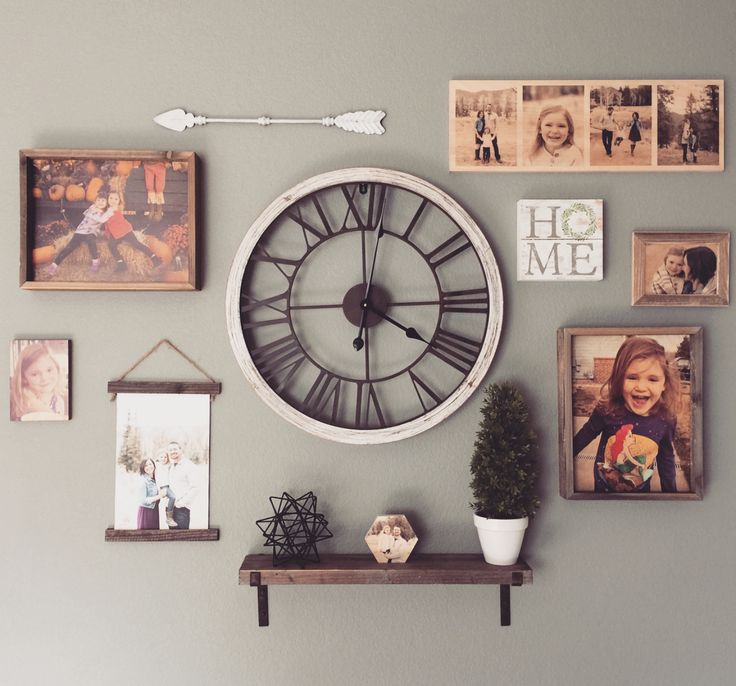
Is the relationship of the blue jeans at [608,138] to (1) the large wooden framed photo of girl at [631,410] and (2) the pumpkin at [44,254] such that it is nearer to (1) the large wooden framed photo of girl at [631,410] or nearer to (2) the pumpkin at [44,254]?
(1) the large wooden framed photo of girl at [631,410]

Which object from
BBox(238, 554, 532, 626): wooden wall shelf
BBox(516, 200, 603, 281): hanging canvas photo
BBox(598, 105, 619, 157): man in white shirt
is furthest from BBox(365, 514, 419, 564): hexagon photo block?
→ BBox(598, 105, 619, 157): man in white shirt

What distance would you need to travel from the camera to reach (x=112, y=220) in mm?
1585

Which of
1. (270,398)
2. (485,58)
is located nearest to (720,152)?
(485,58)

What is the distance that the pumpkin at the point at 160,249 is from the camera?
5.19 ft

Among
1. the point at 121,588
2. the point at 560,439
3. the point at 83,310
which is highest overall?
the point at 83,310

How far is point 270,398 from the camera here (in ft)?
5.21

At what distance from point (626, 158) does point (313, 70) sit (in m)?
0.81

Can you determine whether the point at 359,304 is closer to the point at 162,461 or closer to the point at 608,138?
the point at 162,461

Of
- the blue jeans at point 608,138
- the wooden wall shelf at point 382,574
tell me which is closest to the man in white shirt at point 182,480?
the wooden wall shelf at point 382,574

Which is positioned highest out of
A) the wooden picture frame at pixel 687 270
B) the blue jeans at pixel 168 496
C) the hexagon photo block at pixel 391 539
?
the wooden picture frame at pixel 687 270

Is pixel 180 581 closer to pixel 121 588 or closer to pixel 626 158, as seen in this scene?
pixel 121 588

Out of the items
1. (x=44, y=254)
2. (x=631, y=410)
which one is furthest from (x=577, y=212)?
(x=44, y=254)

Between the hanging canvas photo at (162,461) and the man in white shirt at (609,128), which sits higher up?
the man in white shirt at (609,128)

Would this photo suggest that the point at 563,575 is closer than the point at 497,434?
No
